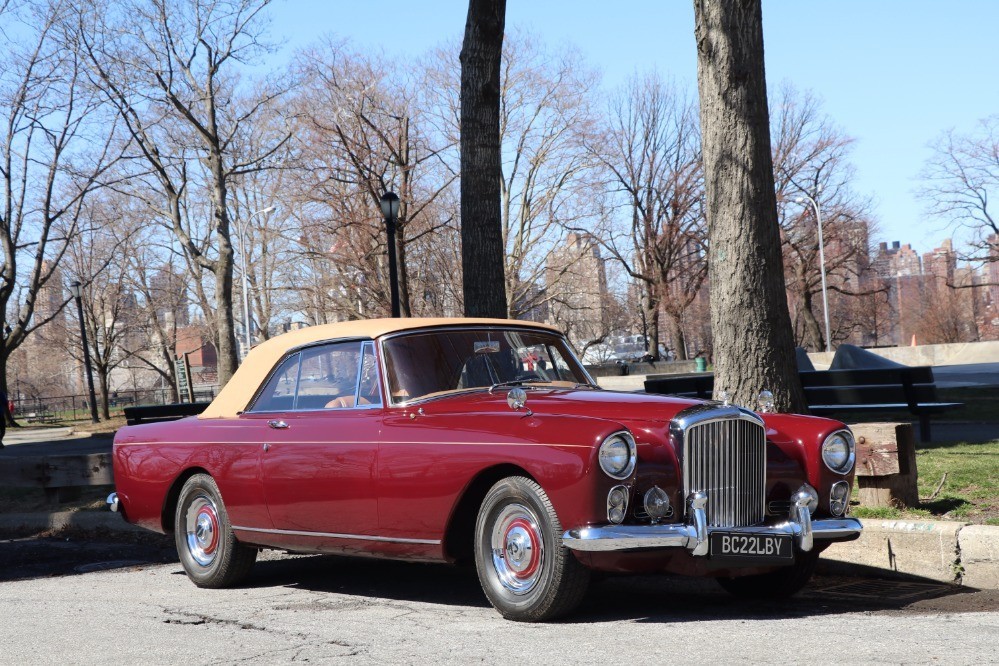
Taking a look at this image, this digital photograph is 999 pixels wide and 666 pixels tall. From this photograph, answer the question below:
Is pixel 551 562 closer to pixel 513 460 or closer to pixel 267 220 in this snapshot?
pixel 513 460

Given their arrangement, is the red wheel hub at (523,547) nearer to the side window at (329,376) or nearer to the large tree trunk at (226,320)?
the side window at (329,376)

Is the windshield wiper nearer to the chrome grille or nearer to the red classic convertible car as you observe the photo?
the red classic convertible car

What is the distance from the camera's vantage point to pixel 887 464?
742cm

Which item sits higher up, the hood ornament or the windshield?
the windshield

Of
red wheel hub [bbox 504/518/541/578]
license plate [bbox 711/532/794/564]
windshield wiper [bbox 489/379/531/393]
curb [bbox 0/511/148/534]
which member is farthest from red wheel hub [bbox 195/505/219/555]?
license plate [bbox 711/532/794/564]

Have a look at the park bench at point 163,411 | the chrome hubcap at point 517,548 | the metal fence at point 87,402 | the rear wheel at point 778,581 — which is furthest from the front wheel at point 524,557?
the metal fence at point 87,402

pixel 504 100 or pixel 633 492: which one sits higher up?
pixel 504 100

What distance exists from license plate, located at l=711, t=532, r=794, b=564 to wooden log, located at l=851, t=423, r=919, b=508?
2351 millimetres

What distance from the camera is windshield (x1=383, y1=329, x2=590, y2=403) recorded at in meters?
6.40

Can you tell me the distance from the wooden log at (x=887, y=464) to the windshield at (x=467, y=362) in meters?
2.08

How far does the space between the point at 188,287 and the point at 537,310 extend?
17999mm

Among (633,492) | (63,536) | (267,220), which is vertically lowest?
(63,536)

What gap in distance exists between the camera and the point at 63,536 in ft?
33.8

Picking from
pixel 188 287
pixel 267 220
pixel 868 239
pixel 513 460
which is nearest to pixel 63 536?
pixel 513 460
